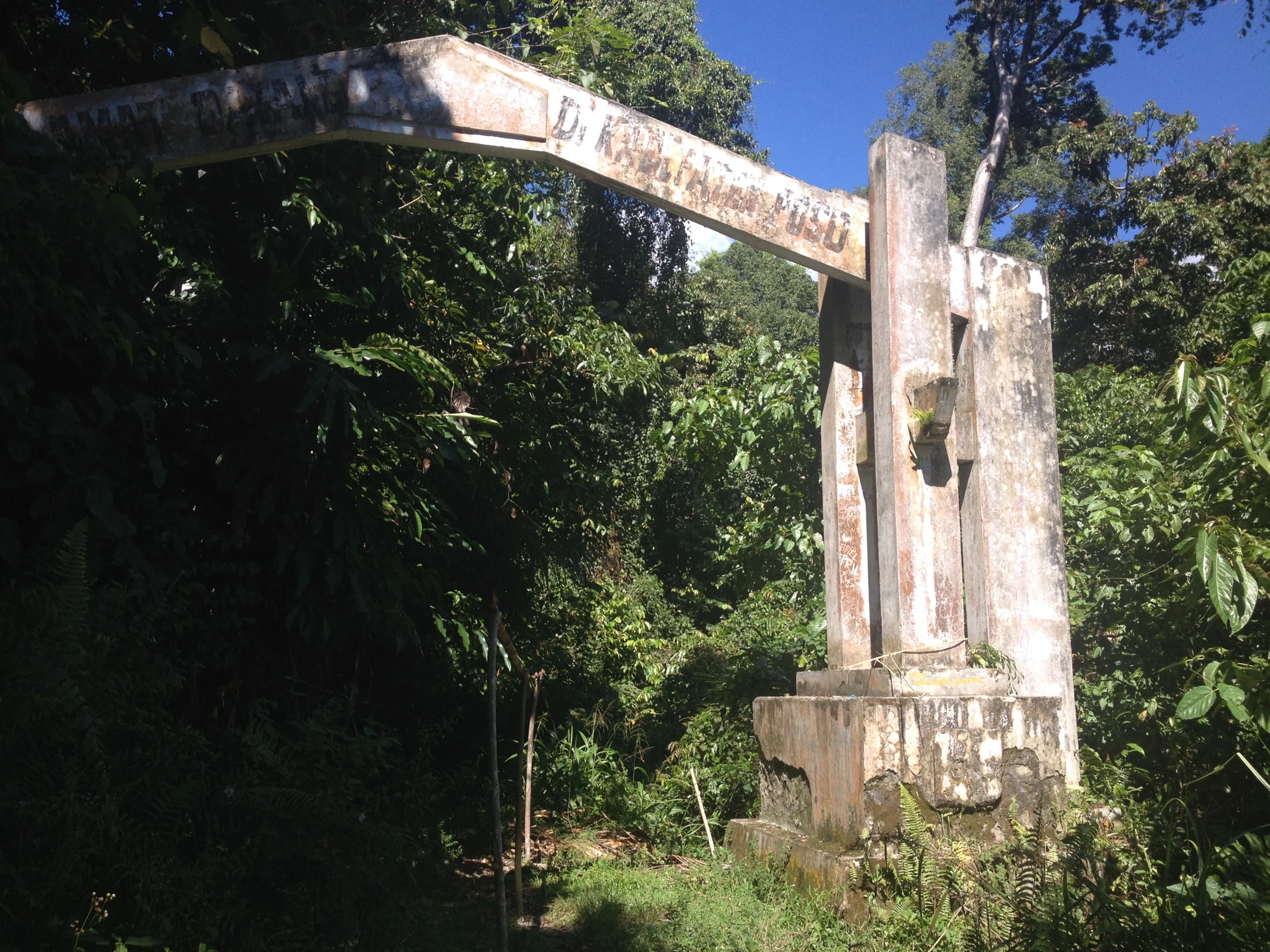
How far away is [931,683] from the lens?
12.3ft

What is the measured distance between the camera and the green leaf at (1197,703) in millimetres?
2996

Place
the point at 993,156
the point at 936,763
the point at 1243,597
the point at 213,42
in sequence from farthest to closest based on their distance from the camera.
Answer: the point at 993,156
the point at 213,42
the point at 936,763
the point at 1243,597

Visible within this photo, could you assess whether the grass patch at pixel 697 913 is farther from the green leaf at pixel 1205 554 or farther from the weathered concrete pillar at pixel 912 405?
the green leaf at pixel 1205 554

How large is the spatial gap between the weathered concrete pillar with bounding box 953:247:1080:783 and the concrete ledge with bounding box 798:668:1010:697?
0.29 meters

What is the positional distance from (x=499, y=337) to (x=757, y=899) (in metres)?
4.30

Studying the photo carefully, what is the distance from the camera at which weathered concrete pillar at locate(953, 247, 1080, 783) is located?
4137 millimetres

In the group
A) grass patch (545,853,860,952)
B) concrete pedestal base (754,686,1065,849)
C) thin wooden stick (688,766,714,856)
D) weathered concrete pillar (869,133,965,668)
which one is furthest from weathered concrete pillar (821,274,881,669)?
thin wooden stick (688,766,714,856)

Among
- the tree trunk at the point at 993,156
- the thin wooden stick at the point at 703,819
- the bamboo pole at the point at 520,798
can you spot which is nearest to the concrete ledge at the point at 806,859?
the thin wooden stick at the point at 703,819

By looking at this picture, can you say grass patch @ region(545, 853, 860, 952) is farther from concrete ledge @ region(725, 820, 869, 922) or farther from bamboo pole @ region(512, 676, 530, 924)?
bamboo pole @ region(512, 676, 530, 924)

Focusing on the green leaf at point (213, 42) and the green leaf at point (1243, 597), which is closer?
the green leaf at point (1243, 597)

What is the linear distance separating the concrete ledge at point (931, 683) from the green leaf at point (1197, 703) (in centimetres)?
83

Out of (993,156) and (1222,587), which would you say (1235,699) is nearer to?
(1222,587)

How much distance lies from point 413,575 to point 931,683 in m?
2.53

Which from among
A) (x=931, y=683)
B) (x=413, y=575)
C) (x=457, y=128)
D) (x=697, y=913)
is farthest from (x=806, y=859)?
(x=457, y=128)
